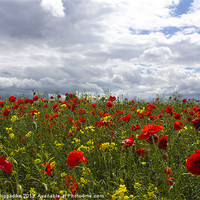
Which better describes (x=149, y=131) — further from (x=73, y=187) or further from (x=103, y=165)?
(x=103, y=165)

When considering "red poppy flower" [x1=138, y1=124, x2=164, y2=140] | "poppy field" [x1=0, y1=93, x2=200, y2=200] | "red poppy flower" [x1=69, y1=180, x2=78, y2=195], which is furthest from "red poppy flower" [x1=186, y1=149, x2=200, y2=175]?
"red poppy flower" [x1=69, y1=180, x2=78, y2=195]

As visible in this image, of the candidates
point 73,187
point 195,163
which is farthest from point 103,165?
point 195,163

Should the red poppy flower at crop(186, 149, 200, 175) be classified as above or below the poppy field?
above

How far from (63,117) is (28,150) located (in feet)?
4.77

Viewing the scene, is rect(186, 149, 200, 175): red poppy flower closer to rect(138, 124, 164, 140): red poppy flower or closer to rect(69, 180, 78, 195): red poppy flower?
rect(138, 124, 164, 140): red poppy flower

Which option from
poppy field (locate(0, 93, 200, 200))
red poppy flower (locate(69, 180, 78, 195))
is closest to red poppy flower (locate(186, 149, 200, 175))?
poppy field (locate(0, 93, 200, 200))

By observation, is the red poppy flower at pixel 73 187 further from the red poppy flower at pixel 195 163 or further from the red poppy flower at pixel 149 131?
the red poppy flower at pixel 195 163

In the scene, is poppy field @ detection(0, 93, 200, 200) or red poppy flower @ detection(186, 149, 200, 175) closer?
red poppy flower @ detection(186, 149, 200, 175)

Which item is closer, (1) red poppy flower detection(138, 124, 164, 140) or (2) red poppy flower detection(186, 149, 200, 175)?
(2) red poppy flower detection(186, 149, 200, 175)

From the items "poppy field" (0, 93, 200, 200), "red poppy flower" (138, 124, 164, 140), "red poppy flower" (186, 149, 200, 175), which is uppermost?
"red poppy flower" (138, 124, 164, 140)

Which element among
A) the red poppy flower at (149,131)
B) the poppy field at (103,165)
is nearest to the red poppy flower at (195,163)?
the poppy field at (103,165)

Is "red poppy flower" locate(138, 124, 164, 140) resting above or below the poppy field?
above

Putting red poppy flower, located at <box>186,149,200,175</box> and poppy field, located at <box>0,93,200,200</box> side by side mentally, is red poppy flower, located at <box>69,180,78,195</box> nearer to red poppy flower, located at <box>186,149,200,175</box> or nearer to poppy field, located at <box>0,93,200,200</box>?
poppy field, located at <box>0,93,200,200</box>

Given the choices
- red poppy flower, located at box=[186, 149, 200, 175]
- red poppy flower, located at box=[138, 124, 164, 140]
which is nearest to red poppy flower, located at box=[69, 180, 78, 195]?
red poppy flower, located at box=[138, 124, 164, 140]
